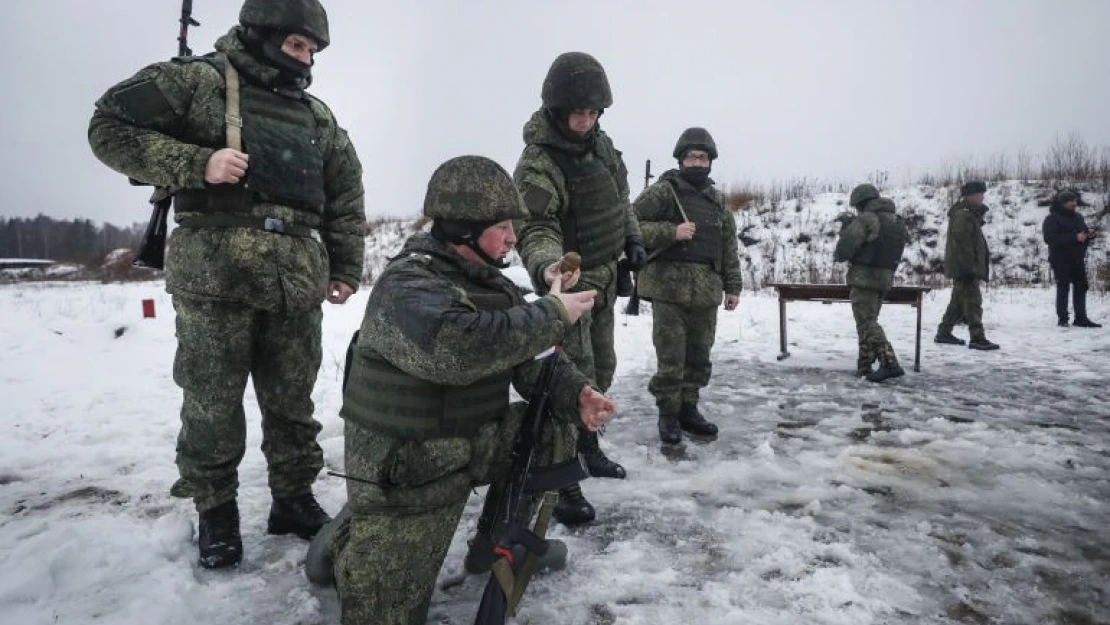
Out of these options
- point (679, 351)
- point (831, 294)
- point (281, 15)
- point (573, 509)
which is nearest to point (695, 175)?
point (679, 351)

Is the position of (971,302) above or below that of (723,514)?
above

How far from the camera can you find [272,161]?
255 cm

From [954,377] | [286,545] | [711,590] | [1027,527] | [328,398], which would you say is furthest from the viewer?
[954,377]

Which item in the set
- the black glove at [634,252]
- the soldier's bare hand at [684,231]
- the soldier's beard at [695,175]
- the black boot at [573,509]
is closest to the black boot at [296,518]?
the black boot at [573,509]

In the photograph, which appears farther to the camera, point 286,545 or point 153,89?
point 286,545

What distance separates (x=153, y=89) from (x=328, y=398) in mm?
3260

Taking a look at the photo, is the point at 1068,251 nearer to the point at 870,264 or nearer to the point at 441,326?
the point at 870,264

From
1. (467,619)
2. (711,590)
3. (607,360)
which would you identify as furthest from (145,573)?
(607,360)

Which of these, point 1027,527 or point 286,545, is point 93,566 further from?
point 1027,527

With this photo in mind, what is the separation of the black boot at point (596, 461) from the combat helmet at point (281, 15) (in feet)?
8.41

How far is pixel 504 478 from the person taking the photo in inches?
89.9

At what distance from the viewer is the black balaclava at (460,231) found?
2.20 meters

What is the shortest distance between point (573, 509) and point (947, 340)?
818 cm

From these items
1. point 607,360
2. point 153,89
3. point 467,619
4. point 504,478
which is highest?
point 153,89
